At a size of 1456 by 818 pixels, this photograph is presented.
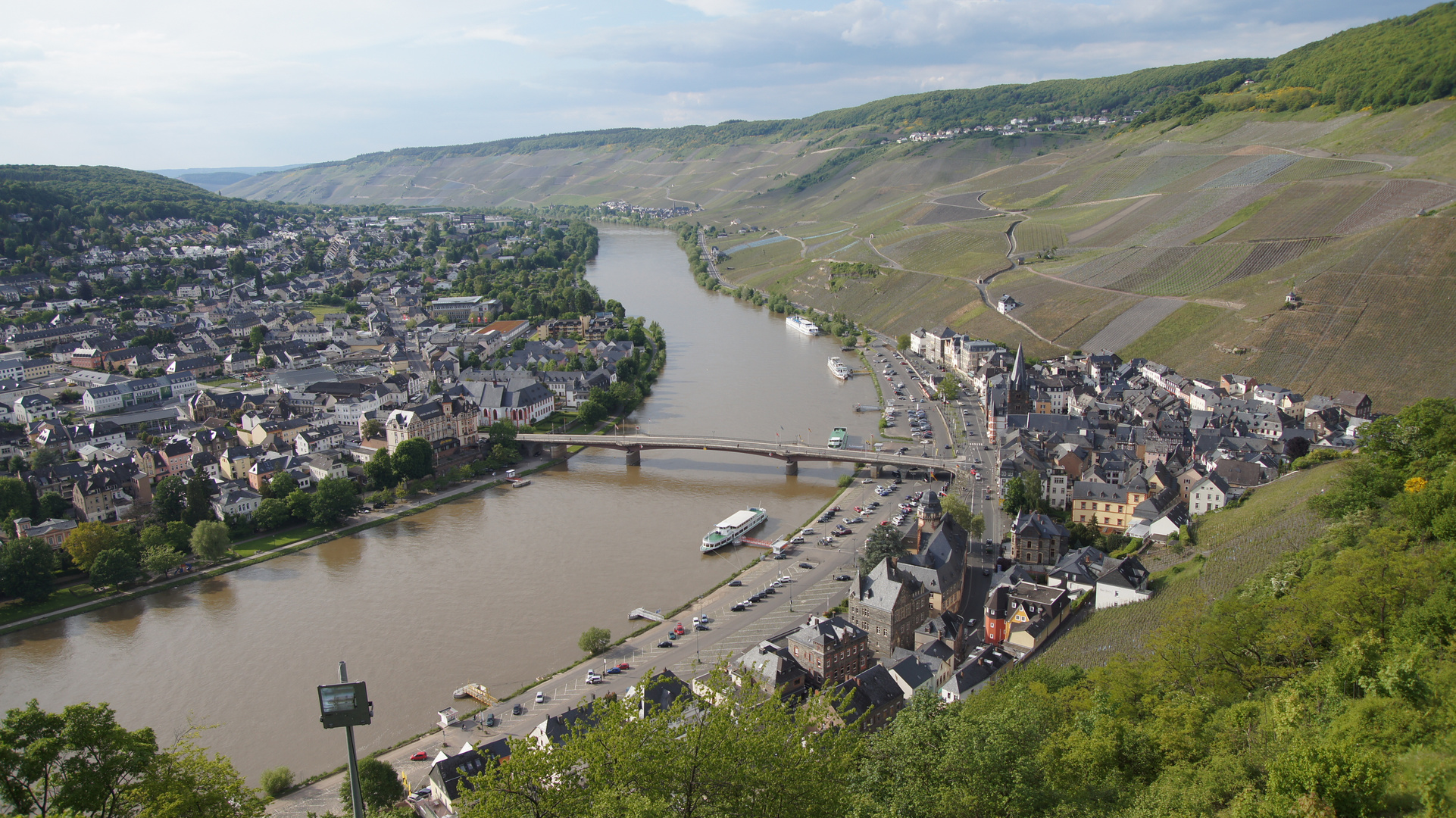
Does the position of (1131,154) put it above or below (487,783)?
above

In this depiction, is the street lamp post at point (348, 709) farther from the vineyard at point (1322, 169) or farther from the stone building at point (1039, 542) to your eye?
the vineyard at point (1322, 169)

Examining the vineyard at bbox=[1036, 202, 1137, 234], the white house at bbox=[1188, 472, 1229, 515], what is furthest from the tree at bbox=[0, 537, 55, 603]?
the vineyard at bbox=[1036, 202, 1137, 234]

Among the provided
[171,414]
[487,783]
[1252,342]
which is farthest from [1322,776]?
[171,414]

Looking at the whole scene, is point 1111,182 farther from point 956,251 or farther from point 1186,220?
point 956,251

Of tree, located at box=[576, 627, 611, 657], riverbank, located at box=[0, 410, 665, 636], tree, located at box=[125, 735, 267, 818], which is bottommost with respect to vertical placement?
tree, located at box=[576, 627, 611, 657]

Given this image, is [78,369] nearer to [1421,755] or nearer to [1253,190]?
[1421,755]

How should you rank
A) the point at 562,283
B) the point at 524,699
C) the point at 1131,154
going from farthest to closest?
the point at 1131,154
the point at 562,283
the point at 524,699

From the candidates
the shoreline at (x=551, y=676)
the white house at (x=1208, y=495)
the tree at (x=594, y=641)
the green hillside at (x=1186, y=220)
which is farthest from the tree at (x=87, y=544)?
the green hillside at (x=1186, y=220)

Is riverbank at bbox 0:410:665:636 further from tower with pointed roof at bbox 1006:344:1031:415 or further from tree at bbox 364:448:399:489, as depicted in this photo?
tower with pointed roof at bbox 1006:344:1031:415

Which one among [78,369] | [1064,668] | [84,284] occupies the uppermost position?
[84,284]
